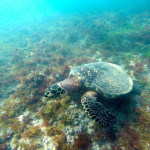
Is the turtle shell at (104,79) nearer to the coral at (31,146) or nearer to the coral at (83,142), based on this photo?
the coral at (83,142)

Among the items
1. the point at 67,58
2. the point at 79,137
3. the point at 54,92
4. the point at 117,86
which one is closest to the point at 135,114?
the point at 117,86

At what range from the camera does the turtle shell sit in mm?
4086

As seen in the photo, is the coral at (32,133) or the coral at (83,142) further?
the coral at (32,133)

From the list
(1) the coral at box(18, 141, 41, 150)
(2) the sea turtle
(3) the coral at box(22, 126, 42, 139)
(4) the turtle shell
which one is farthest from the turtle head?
(1) the coral at box(18, 141, 41, 150)

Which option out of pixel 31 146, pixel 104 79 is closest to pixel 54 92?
pixel 31 146

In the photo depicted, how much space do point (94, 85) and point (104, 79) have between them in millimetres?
498

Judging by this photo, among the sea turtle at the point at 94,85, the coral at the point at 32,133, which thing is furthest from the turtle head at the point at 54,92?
the coral at the point at 32,133

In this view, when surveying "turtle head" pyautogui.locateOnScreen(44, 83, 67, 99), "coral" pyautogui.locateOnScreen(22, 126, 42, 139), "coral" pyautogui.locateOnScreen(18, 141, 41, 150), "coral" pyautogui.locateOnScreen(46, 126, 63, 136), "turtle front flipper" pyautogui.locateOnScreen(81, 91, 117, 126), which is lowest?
"coral" pyautogui.locateOnScreen(18, 141, 41, 150)

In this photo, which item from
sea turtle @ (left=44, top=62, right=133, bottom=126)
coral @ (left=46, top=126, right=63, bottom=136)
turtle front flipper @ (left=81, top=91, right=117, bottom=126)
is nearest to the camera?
turtle front flipper @ (left=81, top=91, right=117, bottom=126)

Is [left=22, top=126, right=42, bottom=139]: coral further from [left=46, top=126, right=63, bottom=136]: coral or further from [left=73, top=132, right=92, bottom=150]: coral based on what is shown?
[left=73, top=132, right=92, bottom=150]: coral

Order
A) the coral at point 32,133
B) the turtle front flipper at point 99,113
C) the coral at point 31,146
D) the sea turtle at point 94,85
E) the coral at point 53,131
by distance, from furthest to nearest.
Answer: the sea turtle at point 94,85
the coral at point 32,133
the coral at point 53,131
the coral at point 31,146
the turtle front flipper at point 99,113

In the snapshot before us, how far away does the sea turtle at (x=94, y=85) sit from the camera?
13.1 ft

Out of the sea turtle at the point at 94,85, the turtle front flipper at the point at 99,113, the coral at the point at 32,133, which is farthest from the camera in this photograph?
the sea turtle at the point at 94,85

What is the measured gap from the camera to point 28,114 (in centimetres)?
472
